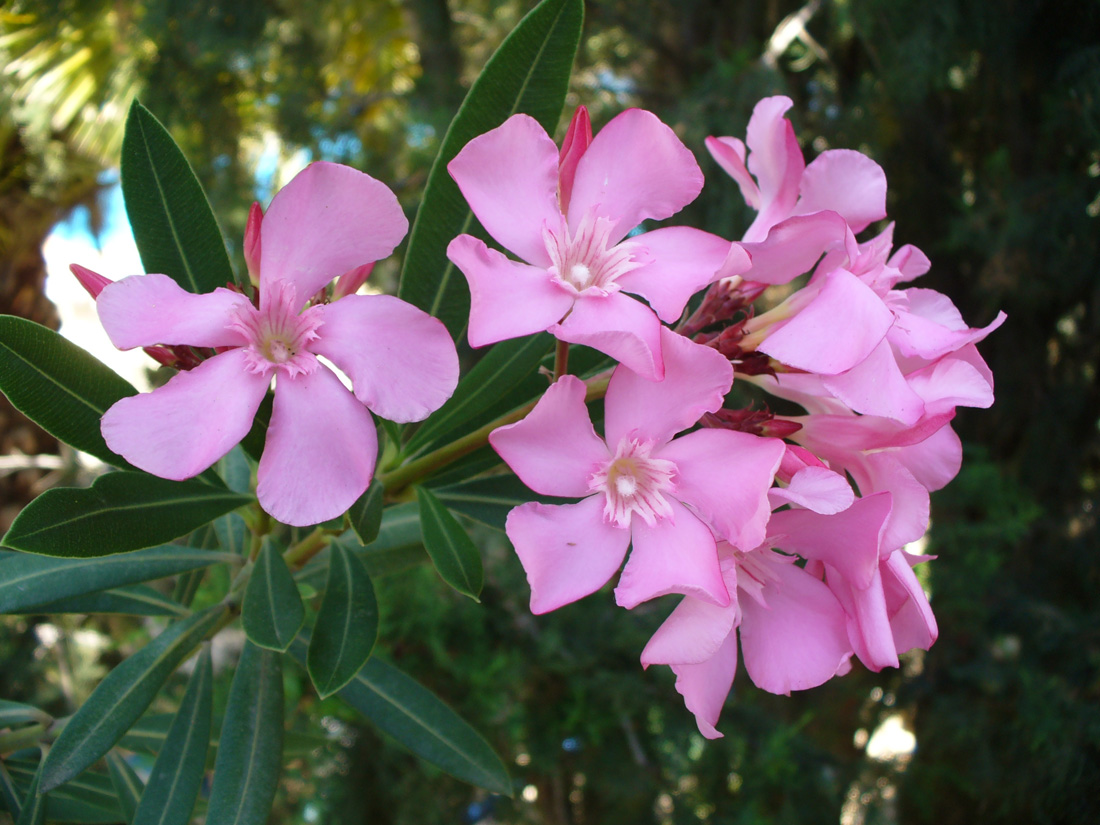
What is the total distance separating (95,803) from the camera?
106 cm

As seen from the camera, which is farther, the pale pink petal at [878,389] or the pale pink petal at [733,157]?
the pale pink petal at [733,157]

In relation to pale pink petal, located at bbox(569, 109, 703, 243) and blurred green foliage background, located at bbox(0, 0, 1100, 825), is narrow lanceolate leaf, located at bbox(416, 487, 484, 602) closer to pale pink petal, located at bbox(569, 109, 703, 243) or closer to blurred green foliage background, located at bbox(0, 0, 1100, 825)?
pale pink petal, located at bbox(569, 109, 703, 243)

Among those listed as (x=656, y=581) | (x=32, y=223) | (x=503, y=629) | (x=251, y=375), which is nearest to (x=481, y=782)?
(x=656, y=581)

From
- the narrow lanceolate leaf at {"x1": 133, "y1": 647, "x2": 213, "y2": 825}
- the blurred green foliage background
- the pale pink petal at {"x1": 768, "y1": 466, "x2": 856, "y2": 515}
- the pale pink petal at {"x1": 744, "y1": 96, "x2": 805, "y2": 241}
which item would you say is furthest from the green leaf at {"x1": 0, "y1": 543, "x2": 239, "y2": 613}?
the blurred green foliage background

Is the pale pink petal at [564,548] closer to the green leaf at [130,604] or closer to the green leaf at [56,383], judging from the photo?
the green leaf at [56,383]

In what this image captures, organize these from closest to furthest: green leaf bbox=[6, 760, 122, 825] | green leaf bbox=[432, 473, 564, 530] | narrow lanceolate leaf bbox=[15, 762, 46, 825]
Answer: narrow lanceolate leaf bbox=[15, 762, 46, 825] < green leaf bbox=[432, 473, 564, 530] < green leaf bbox=[6, 760, 122, 825]

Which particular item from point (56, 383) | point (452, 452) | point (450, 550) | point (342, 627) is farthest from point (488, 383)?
point (56, 383)

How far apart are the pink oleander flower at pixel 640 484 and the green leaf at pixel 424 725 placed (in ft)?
1.47

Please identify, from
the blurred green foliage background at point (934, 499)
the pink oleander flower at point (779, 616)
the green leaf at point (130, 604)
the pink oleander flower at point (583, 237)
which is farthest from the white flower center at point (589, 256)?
the blurred green foliage background at point (934, 499)

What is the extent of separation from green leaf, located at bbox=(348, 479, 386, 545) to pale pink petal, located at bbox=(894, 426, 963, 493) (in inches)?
19.8

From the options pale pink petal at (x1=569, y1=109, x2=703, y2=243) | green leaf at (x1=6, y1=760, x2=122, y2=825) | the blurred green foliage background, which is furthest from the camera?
the blurred green foliage background

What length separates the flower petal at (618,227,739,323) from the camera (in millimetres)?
638

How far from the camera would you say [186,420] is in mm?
581

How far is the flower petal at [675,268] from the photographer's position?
64cm
